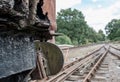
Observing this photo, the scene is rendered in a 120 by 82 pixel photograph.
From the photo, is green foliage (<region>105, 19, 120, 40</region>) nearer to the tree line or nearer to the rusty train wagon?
the tree line

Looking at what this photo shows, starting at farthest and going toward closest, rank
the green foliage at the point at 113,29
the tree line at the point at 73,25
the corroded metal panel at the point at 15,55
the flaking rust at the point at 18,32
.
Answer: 1. the green foliage at the point at 113,29
2. the tree line at the point at 73,25
3. the corroded metal panel at the point at 15,55
4. the flaking rust at the point at 18,32

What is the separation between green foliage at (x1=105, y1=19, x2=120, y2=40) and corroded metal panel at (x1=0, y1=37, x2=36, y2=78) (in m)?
110

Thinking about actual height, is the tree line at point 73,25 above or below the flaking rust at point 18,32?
above

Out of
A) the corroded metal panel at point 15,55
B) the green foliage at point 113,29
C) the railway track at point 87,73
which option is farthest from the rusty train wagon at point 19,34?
the green foliage at point 113,29

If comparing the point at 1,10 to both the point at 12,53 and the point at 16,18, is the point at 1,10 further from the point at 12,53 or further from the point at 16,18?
the point at 12,53

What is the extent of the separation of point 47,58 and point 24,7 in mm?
1299

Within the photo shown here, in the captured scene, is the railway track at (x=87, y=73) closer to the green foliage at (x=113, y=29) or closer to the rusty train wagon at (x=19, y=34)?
the rusty train wagon at (x=19, y=34)

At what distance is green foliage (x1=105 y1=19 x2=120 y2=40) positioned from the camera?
114 m

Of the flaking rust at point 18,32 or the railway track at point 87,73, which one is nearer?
the flaking rust at point 18,32

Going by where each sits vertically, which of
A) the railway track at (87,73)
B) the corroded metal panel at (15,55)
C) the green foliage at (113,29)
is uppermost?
the green foliage at (113,29)

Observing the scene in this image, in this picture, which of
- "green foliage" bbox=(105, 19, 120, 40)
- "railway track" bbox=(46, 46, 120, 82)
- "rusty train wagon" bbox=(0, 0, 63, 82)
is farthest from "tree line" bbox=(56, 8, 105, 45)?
"rusty train wagon" bbox=(0, 0, 63, 82)

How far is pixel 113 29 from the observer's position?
121688mm

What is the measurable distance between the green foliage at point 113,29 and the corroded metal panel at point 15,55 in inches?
4315

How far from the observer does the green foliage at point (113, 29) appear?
373 feet
